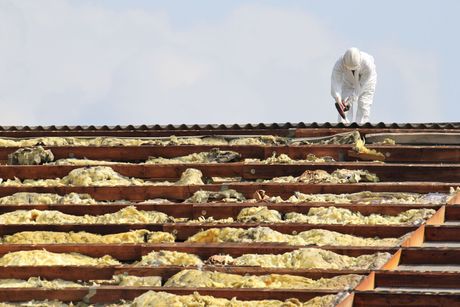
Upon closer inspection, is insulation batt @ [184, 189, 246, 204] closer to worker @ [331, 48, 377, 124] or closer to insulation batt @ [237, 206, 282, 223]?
insulation batt @ [237, 206, 282, 223]

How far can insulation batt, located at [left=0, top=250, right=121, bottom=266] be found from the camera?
53.8 feet

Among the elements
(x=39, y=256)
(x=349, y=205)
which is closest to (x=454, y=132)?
(x=349, y=205)

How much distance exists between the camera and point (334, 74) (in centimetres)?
2697

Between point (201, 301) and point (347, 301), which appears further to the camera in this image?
point (201, 301)

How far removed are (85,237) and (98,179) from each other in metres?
2.20

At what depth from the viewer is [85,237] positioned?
56.5 feet

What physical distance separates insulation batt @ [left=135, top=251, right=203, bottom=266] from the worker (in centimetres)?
1084

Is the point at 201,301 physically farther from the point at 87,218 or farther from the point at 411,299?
the point at 87,218

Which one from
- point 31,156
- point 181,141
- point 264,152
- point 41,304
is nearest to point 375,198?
point 264,152

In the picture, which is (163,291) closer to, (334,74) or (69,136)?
(69,136)

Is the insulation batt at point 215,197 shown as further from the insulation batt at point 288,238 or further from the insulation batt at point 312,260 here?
the insulation batt at point 312,260

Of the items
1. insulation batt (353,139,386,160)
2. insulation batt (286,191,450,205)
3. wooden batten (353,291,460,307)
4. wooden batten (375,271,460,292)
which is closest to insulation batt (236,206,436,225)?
insulation batt (286,191,450,205)

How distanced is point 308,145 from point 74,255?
14.2 feet

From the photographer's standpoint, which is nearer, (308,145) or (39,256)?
(39,256)
